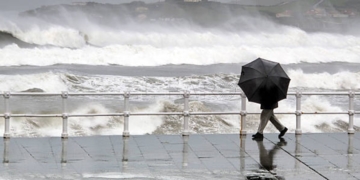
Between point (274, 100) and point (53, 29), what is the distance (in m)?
65.6

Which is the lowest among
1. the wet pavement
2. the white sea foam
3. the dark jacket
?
the wet pavement

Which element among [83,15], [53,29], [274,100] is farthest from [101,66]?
[274,100]

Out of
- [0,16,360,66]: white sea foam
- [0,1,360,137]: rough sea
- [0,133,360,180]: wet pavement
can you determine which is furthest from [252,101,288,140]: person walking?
[0,16,360,66]: white sea foam

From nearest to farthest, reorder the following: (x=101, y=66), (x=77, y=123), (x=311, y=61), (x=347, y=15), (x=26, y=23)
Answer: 1. (x=77, y=123)
2. (x=101, y=66)
3. (x=311, y=61)
4. (x=26, y=23)
5. (x=347, y=15)

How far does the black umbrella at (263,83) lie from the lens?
14.6 meters

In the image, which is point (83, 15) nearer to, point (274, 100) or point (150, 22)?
point (150, 22)

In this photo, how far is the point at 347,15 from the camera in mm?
122812

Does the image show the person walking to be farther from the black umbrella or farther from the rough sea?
the rough sea

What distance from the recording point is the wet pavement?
38.5 feet

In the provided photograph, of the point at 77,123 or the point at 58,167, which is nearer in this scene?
the point at 58,167

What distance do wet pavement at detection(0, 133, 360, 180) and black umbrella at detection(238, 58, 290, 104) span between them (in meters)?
0.85

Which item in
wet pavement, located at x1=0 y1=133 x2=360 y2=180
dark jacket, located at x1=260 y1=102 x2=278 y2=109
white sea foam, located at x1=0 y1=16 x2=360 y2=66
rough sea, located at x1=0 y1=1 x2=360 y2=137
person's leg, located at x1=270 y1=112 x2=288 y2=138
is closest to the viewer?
wet pavement, located at x1=0 y1=133 x2=360 y2=180

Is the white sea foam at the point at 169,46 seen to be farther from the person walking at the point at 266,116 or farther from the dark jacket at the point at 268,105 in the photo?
the dark jacket at the point at 268,105

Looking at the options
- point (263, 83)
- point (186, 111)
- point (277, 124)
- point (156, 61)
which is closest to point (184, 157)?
point (186, 111)
